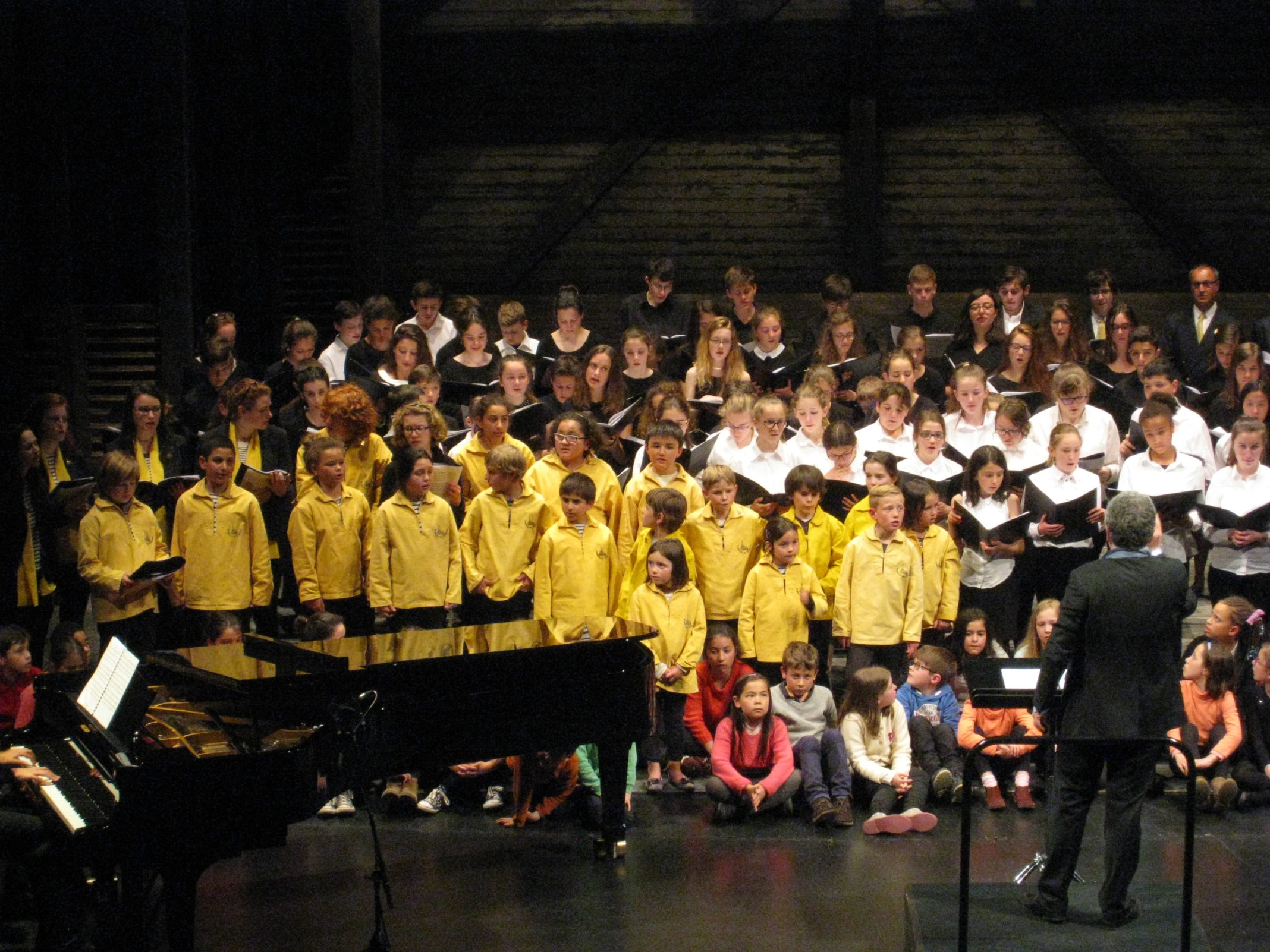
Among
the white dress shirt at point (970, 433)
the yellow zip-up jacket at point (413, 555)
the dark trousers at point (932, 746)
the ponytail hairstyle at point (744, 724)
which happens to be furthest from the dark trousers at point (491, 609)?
the white dress shirt at point (970, 433)

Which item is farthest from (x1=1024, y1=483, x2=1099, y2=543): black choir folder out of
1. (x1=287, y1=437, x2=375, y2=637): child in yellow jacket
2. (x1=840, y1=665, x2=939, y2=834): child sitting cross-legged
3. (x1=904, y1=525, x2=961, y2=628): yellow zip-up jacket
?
(x1=287, y1=437, x2=375, y2=637): child in yellow jacket

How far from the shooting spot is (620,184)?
11547 mm

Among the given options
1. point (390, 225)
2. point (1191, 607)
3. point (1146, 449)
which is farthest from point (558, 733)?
point (390, 225)

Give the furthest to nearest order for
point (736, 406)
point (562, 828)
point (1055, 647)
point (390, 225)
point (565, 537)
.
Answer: point (390, 225)
point (736, 406)
point (565, 537)
point (562, 828)
point (1055, 647)

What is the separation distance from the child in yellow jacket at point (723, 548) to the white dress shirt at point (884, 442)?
2.59 feet

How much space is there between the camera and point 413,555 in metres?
6.63

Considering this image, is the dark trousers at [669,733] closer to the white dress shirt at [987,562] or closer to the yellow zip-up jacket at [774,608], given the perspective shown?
the yellow zip-up jacket at [774,608]

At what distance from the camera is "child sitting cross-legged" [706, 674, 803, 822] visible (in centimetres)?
598

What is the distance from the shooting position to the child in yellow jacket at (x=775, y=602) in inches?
257

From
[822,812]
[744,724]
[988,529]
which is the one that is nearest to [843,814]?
[822,812]

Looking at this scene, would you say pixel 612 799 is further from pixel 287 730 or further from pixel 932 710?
pixel 932 710

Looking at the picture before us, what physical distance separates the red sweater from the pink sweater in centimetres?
30

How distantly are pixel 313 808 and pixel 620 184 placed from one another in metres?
7.89

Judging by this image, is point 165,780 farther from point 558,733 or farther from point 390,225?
point 390,225
